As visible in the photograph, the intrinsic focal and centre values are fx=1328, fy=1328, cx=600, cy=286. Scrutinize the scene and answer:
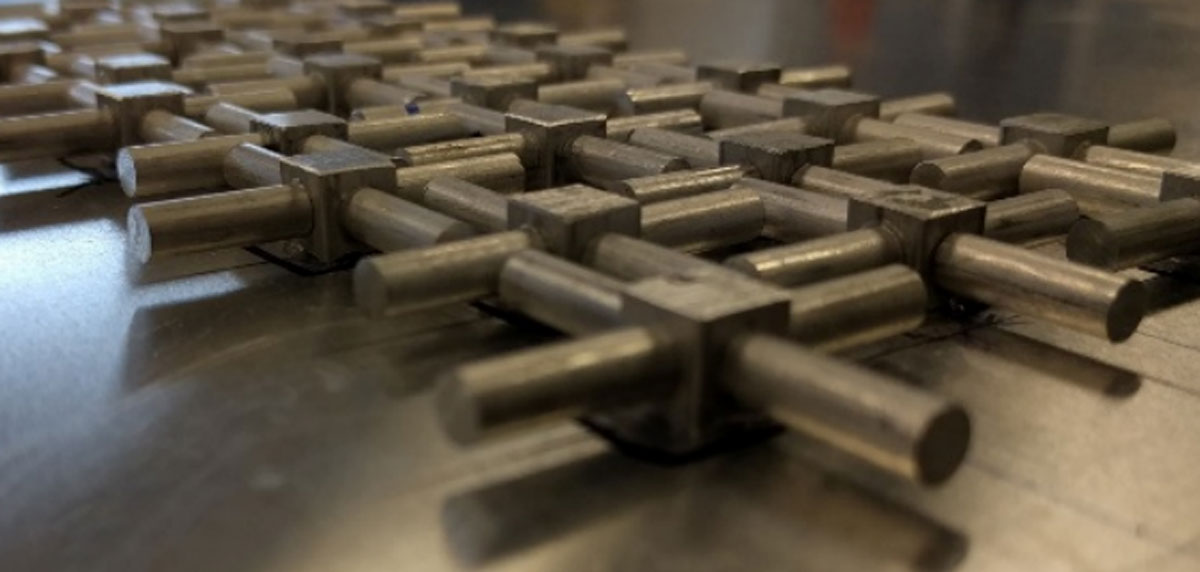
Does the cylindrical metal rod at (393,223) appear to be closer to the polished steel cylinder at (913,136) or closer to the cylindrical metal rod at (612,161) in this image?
the cylindrical metal rod at (612,161)

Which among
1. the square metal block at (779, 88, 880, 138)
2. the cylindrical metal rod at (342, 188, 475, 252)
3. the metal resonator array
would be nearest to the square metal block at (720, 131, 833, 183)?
the metal resonator array

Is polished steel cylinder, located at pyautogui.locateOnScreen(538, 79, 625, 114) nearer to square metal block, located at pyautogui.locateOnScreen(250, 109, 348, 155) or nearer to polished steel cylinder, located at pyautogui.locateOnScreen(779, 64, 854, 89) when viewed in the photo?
polished steel cylinder, located at pyautogui.locateOnScreen(779, 64, 854, 89)

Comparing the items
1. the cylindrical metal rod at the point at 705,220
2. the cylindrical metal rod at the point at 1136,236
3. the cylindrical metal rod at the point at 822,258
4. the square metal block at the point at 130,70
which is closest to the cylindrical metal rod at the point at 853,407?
the cylindrical metal rod at the point at 822,258

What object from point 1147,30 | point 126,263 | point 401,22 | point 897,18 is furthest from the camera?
point 897,18

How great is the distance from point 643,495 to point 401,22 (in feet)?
5.67

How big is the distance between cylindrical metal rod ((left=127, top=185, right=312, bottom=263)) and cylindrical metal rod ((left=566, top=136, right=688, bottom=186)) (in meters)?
0.30

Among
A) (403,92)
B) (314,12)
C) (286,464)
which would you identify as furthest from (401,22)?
(286,464)

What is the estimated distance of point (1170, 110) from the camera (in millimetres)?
1849

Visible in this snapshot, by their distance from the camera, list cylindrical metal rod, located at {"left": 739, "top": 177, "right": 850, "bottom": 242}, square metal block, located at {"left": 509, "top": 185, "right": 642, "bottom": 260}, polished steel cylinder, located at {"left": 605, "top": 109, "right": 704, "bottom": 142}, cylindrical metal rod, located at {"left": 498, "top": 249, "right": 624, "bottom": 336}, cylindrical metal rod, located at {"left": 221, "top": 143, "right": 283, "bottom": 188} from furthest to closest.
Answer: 1. polished steel cylinder, located at {"left": 605, "top": 109, "right": 704, "bottom": 142}
2. cylindrical metal rod, located at {"left": 221, "top": 143, "right": 283, "bottom": 188}
3. cylindrical metal rod, located at {"left": 739, "top": 177, "right": 850, "bottom": 242}
4. square metal block, located at {"left": 509, "top": 185, "right": 642, "bottom": 260}
5. cylindrical metal rod, located at {"left": 498, "top": 249, "right": 624, "bottom": 336}

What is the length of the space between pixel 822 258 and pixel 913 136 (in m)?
0.53

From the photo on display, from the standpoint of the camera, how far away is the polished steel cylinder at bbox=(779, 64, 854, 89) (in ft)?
5.91

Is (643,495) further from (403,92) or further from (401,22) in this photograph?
(401,22)

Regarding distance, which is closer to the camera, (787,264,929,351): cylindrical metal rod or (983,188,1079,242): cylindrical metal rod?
(787,264,929,351): cylindrical metal rod

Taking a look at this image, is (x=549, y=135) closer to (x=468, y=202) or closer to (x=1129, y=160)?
(x=468, y=202)
